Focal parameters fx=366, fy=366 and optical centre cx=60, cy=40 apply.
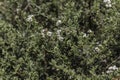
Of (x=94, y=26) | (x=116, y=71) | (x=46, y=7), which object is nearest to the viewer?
(x=116, y=71)

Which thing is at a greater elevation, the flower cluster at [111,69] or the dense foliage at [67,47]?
the dense foliage at [67,47]

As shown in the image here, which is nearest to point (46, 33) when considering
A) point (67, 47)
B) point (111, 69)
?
point (67, 47)

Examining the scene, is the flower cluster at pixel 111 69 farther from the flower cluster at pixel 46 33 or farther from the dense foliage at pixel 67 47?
the flower cluster at pixel 46 33

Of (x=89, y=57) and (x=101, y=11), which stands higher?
(x=101, y=11)

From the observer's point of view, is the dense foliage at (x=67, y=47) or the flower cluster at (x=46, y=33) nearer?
the dense foliage at (x=67, y=47)

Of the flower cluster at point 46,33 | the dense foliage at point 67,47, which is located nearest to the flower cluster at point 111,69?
the dense foliage at point 67,47

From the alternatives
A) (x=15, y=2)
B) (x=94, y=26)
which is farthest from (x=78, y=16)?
(x=15, y=2)

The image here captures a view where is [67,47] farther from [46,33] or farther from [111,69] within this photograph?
[111,69]

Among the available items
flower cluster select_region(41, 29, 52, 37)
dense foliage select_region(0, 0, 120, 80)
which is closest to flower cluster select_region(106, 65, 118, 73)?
dense foliage select_region(0, 0, 120, 80)

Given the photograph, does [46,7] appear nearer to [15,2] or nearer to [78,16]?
[15,2]
